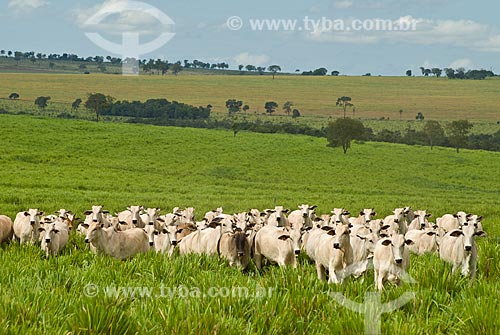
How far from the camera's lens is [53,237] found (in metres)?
15.3

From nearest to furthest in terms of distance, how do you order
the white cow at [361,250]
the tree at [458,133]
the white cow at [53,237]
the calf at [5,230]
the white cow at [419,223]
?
the white cow at [361,250], the white cow at [53,237], the calf at [5,230], the white cow at [419,223], the tree at [458,133]

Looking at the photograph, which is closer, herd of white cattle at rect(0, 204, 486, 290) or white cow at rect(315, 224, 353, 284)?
herd of white cattle at rect(0, 204, 486, 290)

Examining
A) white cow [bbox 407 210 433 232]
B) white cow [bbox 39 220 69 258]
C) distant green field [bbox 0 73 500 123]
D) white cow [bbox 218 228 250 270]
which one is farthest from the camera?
distant green field [bbox 0 73 500 123]

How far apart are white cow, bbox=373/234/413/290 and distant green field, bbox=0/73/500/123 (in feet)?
380

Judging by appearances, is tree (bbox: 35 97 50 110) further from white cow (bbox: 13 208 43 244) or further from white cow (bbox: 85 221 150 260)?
white cow (bbox: 85 221 150 260)

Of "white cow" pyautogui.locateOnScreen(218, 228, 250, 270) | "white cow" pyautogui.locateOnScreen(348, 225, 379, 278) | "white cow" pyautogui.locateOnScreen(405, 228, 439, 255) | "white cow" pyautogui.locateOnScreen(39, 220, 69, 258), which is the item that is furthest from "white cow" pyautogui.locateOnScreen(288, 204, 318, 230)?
"white cow" pyautogui.locateOnScreen(39, 220, 69, 258)

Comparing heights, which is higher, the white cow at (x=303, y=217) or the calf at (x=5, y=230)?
the calf at (x=5, y=230)

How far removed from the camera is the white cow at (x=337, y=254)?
42.5 ft

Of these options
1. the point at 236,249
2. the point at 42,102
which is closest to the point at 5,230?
the point at 236,249

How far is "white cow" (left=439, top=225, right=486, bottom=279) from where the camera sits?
1227 centimetres

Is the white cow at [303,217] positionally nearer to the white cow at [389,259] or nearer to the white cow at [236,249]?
the white cow at [236,249]

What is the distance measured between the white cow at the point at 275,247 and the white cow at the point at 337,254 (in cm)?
130

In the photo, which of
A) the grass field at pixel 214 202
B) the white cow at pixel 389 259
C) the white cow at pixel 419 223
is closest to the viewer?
the grass field at pixel 214 202

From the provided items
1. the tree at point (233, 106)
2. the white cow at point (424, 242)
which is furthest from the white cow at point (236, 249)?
the tree at point (233, 106)
